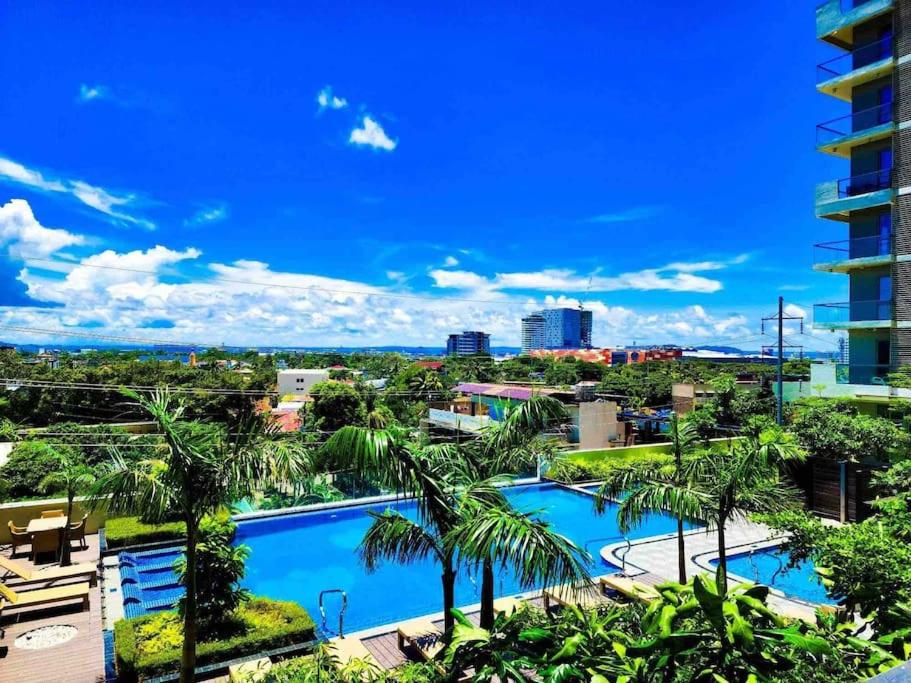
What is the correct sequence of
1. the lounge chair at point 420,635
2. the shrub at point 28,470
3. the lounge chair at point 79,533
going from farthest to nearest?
the shrub at point 28,470 < the lounge chair at point 79,533 < the lounge chair at point 420,635

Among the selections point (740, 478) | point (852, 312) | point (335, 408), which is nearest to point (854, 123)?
Result: point (852, 312)

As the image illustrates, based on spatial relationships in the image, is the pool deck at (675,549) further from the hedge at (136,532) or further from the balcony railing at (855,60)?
the balcony railing at (855,60)

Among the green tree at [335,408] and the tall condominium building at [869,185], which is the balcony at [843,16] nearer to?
the tall condominium building at [869,185]

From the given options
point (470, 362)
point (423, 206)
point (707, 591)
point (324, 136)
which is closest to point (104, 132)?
point (324, 136)

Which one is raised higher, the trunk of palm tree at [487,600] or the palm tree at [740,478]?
the palm tree at [740,478]

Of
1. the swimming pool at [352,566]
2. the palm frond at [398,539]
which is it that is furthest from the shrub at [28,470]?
the palm frond at [398,539]

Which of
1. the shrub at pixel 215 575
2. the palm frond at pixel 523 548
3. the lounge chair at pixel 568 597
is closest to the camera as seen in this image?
the palm frond at pixel 523 548

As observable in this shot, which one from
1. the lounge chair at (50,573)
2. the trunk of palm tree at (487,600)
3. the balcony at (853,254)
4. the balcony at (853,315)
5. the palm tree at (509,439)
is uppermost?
the balcony at (853,254)

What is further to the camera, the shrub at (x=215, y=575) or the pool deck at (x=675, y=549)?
the pool deck at (x=675, y=549)
